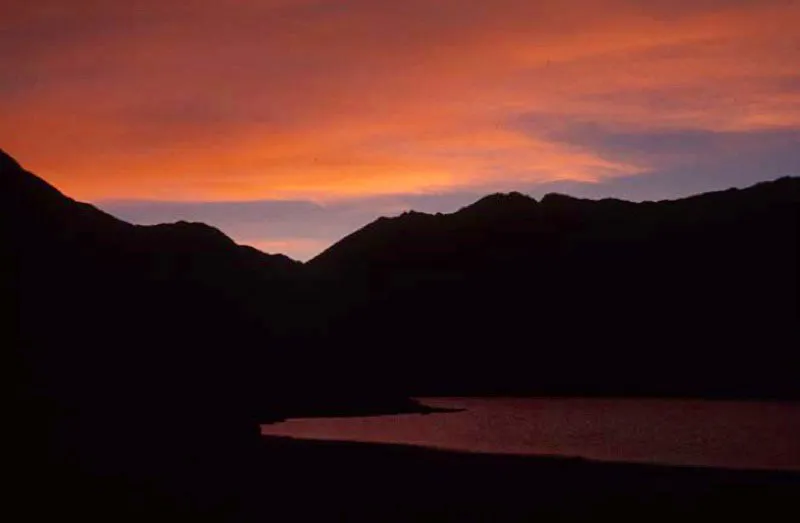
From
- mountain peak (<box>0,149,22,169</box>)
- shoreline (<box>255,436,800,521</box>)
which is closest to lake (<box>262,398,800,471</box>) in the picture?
shoreline (<box>255,436,800,521</box>)

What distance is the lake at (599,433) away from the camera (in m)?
64.9

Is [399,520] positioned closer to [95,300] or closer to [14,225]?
[14,225]

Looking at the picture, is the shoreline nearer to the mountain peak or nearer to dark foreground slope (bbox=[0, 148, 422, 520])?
dark foreground slope (bbox=[0, 148, 422, 520])

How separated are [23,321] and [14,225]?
20717mm

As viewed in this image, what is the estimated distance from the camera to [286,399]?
5571 inches

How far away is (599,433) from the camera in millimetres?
86375

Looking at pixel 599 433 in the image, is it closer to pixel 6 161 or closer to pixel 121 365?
pixel 121 365

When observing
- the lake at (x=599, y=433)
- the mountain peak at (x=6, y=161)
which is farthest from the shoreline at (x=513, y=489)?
the mountain peak at (x=6, y=161)

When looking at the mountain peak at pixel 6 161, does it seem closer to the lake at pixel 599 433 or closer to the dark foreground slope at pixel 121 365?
the dark foreground slope at pixel 121 365

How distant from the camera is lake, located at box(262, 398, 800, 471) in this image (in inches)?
2557

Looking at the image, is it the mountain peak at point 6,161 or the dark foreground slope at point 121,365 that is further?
the mountain peak at point 6,161

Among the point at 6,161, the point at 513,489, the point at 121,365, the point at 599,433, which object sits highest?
the point at 6,161

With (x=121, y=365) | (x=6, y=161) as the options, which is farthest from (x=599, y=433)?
(x=6, y=161)

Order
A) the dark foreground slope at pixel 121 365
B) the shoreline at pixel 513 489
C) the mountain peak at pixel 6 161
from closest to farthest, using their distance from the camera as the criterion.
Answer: the shoreline at pixel 513 489
the dark foreground slope at pixel 121 365
the mountain peak at pixel 6 161
